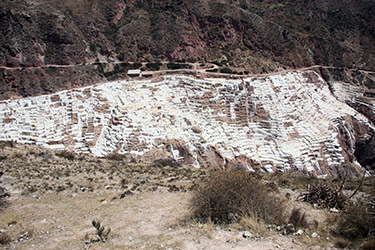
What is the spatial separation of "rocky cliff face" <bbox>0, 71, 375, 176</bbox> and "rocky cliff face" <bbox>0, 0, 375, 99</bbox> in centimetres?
574

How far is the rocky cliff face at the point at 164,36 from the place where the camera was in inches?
1473

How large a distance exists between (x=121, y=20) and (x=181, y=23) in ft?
39.0

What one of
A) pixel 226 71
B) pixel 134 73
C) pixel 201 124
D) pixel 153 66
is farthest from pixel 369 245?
pixel 153 66

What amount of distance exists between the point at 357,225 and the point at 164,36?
4532 cm

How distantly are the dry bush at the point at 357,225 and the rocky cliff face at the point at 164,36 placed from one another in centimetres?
3500

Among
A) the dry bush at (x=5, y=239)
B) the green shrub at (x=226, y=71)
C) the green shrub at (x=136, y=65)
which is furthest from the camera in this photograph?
the green shrub at (x=136, y=65)

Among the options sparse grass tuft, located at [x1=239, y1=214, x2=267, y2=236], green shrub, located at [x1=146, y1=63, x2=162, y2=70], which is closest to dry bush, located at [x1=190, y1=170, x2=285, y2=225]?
sparse grass tuft, located at [x1=239, y1=214, x2=267, y2=236]

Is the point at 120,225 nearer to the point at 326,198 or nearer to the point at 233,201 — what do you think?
the point at 233,201

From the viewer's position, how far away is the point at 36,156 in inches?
854

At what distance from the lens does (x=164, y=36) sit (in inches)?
1914

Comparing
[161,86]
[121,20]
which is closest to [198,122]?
[161,86]

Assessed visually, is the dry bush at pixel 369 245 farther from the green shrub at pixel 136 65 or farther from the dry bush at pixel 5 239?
the green shrub at pixel 136 65

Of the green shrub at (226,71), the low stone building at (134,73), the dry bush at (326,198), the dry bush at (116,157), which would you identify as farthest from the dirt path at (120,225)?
the green shrub at (226,71)

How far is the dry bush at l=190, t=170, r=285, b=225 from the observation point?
9898 millimetres
